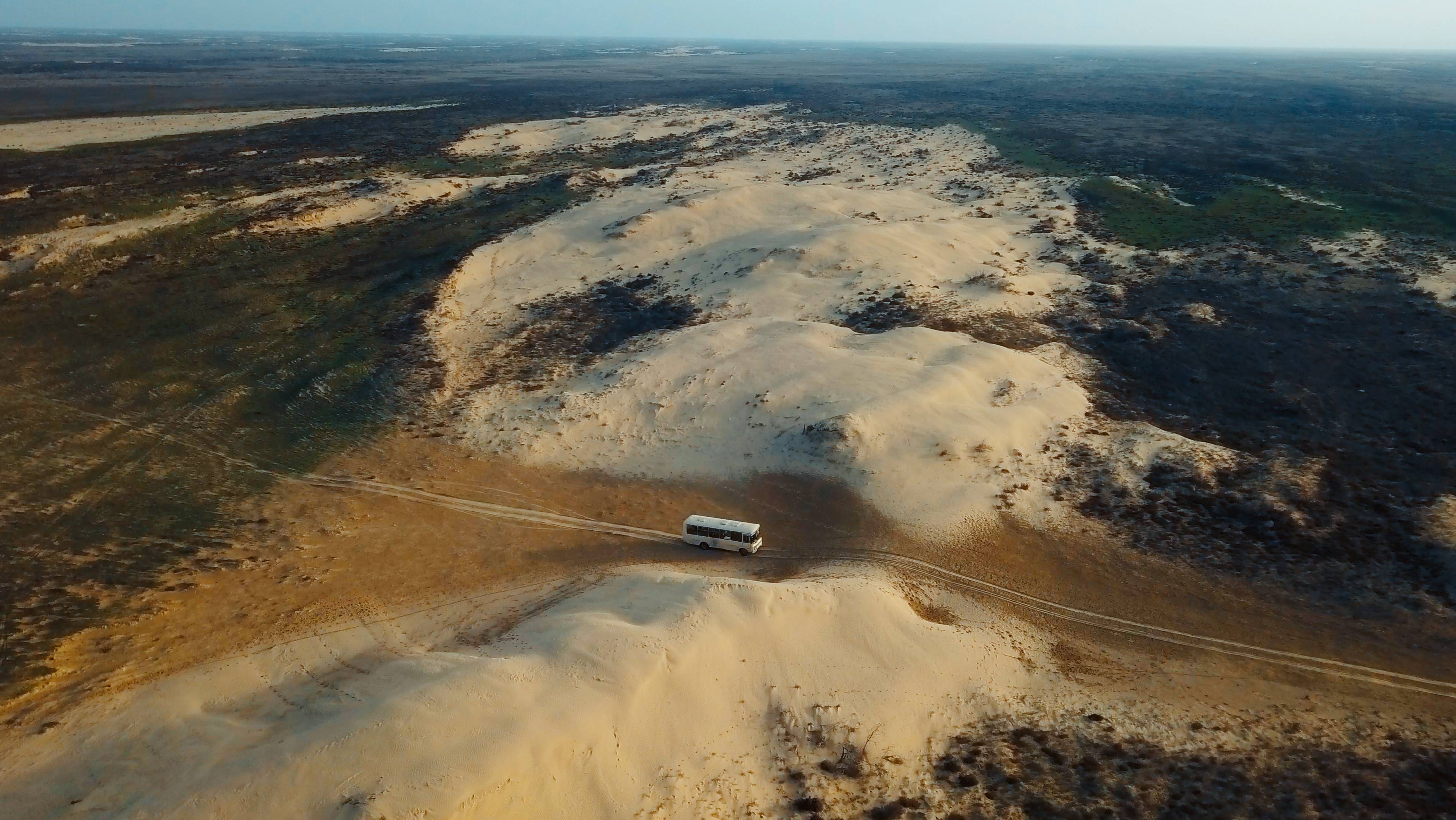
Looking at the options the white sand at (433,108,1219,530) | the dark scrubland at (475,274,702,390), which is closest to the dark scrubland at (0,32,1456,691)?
the dark scrubland at (475,274,702,390)

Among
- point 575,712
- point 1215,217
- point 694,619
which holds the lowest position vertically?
point 575,712

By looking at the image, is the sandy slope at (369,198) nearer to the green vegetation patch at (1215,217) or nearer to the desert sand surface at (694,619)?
the desert sand surface at (694,619)

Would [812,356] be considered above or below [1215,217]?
below

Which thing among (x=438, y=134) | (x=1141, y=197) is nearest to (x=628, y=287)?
(x=1141, y=197)

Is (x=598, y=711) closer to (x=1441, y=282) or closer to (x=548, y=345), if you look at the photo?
(x=548, y=345)

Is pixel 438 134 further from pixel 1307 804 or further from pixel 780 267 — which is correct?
pixel 1307 804

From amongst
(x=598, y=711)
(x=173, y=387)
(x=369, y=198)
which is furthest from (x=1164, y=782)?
(x=369, y=198)

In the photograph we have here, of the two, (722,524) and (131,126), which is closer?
(722,524)

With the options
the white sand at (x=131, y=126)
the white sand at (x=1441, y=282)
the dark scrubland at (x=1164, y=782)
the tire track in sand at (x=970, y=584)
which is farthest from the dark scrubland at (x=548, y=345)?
the dark scrubland at (x=1164, y=782)
